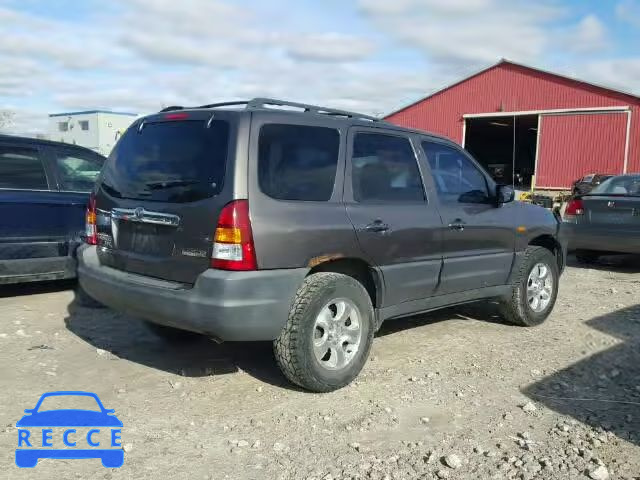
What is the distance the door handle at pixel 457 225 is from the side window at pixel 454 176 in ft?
0.59

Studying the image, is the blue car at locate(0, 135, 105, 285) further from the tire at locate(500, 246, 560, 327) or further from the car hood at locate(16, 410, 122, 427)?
the tire at locate(500, 246, 560, 327)

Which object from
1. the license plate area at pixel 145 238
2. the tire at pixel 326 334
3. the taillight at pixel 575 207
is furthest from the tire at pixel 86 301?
the taillight at pixel 575 207

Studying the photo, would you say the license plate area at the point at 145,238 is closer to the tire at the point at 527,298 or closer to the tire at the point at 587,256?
the tire at the point at 527,298

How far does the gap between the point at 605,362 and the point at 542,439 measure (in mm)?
1678

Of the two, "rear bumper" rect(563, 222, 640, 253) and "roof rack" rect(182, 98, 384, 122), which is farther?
"rear bumper" rect(563, 222, 640, 253)

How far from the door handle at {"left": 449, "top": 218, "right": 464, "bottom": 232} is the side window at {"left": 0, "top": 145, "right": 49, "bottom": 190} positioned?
4.19 metres

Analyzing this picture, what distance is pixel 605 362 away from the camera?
15.7 feet

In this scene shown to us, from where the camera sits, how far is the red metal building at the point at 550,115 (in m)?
23.9

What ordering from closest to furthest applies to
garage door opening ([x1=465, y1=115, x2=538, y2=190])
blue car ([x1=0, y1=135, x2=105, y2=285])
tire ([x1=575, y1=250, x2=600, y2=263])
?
blue car ([x1=0, y1=135, x2=105, y2=285]) < tire ([x1=575, y1=250, x2=600, y2=263]) < garage door opening ([x1=465, y1=115, x2=538, y2=190])

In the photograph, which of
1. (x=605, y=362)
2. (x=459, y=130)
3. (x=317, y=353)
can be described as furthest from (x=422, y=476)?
(x=459, y=130)

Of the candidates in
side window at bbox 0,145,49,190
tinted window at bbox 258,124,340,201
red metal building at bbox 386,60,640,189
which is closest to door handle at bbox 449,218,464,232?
tinted window at bbox 258,124,340,201

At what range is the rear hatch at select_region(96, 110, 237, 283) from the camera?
145 inches

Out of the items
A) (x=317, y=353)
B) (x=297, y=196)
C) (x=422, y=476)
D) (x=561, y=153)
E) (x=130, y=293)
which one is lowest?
(x=422, y=476)

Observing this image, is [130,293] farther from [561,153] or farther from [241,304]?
[561,153]
